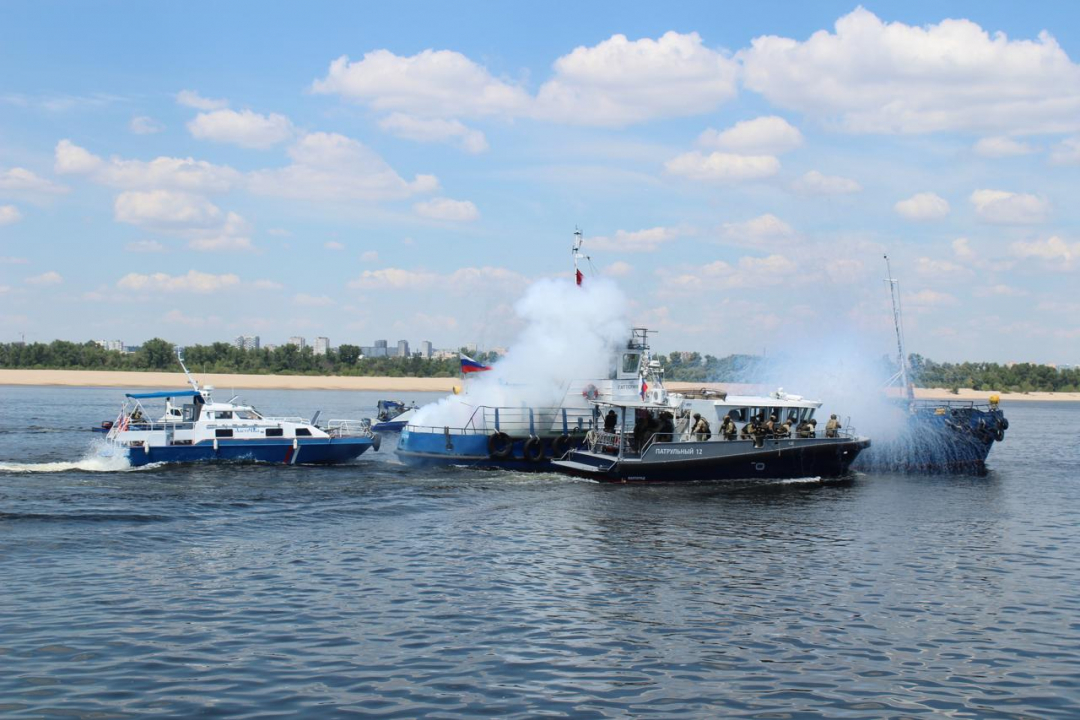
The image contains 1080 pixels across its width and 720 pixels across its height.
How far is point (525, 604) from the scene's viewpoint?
22.3m

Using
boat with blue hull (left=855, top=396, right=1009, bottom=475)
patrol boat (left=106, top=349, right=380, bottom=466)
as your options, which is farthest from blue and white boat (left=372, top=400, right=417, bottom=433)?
boat with blue hull (left=855, top=396, right=1009, bottom=475)

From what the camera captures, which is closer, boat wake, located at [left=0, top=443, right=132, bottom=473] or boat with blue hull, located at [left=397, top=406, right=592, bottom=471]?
boat wake, located at [left=0, top=443, right=132, bottom=473]

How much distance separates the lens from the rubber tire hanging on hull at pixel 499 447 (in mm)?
48688

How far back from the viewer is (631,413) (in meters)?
47.0

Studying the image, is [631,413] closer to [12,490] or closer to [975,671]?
[12,490]

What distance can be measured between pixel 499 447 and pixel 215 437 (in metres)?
13.4

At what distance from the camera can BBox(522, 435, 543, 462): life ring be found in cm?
4869

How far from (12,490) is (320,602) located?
69.3 feet

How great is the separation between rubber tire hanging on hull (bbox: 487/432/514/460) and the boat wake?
16.3 meters

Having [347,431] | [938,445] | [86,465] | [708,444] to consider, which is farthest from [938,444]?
[86,465]

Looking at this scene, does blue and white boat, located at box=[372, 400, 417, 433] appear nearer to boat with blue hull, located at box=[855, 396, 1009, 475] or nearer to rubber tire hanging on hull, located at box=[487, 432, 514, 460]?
rubber tire hanging on hull, located at box=[487, 432, 514, 460]

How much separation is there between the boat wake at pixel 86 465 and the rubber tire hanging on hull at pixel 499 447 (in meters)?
16.3

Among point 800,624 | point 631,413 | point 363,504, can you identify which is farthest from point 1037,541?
point 363,504

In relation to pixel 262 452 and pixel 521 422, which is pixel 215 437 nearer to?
pixel 262 452
